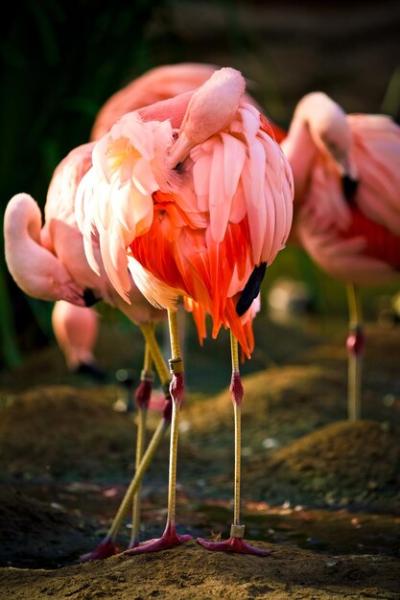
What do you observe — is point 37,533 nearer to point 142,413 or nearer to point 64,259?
point 142,413

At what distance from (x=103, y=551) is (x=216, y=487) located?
1.26 metres

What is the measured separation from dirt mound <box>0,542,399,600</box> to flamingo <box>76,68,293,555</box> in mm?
116

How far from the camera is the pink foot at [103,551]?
3705 mm

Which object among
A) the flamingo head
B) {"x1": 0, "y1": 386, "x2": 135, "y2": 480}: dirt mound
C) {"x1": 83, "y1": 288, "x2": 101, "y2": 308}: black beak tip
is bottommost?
{"x1": 0, "y1": 386, "x2": 135, "y2": 480}: dirt mound

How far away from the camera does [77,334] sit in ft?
21.4

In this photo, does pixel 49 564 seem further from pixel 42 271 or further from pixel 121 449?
pixel 121 449

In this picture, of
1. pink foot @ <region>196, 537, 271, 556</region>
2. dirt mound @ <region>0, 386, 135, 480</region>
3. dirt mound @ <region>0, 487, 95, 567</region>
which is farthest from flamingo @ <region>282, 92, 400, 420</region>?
pink foot @ <region>196, 537, 271, 556</region>

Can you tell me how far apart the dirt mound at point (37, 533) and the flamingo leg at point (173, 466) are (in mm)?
459

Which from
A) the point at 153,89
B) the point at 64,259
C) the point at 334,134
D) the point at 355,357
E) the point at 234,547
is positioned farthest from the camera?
the point at 153,89

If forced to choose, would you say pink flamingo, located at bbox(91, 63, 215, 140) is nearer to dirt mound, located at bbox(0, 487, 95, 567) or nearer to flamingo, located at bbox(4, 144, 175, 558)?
flamingo, located at bbox(4, 144, 175, 558)

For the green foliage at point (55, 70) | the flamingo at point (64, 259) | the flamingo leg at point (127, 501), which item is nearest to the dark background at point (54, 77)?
the green foliage at point (55, 70)

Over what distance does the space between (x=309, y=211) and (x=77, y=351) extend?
1.64 m

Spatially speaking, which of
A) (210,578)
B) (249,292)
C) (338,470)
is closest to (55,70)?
(338,470)

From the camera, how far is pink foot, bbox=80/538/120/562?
371 cm
